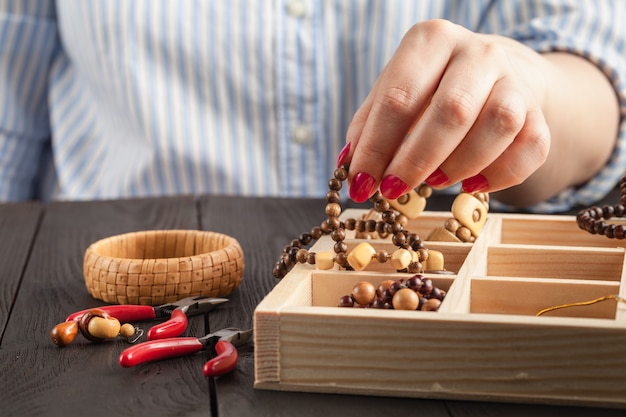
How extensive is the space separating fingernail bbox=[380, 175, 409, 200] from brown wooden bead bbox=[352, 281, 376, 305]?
15 cm

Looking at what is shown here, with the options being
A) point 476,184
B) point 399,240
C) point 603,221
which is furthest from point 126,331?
point 603,221

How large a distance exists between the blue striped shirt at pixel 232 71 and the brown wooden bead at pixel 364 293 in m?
0.91

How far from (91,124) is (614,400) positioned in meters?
1.39

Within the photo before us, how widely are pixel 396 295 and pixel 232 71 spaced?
3.24 ft

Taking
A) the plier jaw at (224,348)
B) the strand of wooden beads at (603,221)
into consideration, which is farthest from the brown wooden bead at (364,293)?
the strand of wooden beads at (603,221)

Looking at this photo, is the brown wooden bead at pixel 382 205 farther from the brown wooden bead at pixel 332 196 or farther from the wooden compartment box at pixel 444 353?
the wooden compartment box at pixel 444 353

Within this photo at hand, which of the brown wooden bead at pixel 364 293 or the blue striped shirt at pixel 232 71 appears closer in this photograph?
the brown wooden bead at pixel 364 293

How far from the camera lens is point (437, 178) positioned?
81 cm

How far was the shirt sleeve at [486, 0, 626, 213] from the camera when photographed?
137 centimetres

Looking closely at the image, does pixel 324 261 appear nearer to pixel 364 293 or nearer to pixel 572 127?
pixel 364 293

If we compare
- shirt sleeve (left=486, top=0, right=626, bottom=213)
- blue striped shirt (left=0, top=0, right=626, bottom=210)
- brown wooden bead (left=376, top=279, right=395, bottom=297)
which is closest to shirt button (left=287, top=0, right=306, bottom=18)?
blue striped shirt (left=0, top=0, right=626, bottom=210)

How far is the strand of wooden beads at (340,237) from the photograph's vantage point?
2.43 feet

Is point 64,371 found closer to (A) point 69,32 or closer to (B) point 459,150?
(B) point 459,150

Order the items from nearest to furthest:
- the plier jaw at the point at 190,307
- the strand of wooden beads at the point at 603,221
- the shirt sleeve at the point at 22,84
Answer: the plier jaw at the point at 190,307
the strand of wooden beads at the point at 603,221
the shirt sleeve at the point at 22,84
